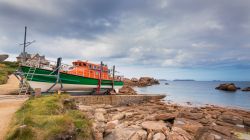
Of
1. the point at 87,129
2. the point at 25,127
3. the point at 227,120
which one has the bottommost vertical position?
the point at 227,120

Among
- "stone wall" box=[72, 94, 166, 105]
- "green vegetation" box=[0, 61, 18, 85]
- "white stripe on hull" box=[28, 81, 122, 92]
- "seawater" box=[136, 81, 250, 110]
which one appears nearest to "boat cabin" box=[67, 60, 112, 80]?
"white stripe on hull" box=[28, 81, 122, 92]

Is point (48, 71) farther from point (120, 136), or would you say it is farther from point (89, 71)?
point (120, 136)

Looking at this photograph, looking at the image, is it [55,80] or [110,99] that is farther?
[110,99]

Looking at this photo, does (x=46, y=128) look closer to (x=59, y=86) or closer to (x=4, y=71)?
(x=59, y=86)

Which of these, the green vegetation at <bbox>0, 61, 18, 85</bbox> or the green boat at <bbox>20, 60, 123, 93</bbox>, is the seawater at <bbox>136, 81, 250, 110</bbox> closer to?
the green boat at <bbox>20, 60, 123, 93</bbox>

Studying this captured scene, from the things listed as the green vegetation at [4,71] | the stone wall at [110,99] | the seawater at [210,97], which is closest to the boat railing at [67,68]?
the stone wall at [110,99]

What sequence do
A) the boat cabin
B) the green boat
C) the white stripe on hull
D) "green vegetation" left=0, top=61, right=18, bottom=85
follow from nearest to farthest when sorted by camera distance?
the green boat
the white stripe on hull
the boat cabin
"green vegetation" left=0, top=61, right=18, bottom=85

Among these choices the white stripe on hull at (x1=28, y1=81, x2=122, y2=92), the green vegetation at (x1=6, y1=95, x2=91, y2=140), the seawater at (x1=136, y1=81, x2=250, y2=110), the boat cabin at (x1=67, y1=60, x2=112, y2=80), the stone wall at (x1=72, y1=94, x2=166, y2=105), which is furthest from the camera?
the seawater at (x1=136, y1=81, x2=250, y2=110)

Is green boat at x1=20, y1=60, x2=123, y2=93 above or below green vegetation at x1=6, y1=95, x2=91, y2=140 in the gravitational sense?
above

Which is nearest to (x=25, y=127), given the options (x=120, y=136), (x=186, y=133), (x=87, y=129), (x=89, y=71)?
(x=87, y=129)

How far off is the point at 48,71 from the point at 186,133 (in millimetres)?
15860

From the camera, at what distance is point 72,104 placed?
1317 centimetres

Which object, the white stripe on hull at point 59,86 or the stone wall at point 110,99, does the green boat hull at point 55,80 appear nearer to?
the white stripe on hull at point 59,86

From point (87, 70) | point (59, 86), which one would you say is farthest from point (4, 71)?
point (59, 86)
